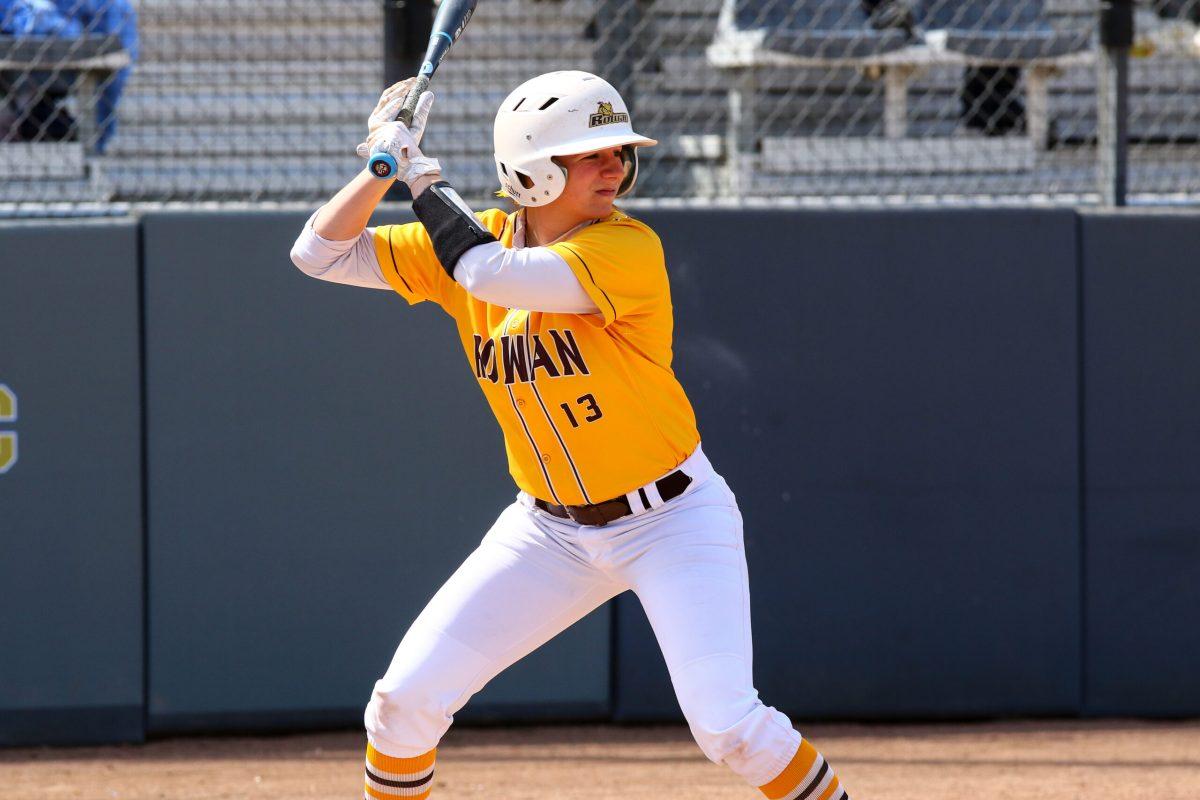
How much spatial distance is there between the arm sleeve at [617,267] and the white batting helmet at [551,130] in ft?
0.49

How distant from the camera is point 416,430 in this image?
4988 millimetres

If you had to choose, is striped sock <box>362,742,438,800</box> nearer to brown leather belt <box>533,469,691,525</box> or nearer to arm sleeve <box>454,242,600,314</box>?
brown leather belt <box>533,469,691,525</box>

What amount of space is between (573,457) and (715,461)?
6.23 ft

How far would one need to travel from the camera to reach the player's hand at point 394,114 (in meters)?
3.18

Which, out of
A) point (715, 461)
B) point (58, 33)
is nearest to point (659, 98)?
point (715, 461)

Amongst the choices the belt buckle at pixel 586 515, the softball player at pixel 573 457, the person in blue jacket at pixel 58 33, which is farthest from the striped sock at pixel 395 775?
the person in blue jacket at pixel 58 33

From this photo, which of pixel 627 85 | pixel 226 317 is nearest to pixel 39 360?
pixel 226 317

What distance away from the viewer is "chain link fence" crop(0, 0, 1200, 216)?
211 inches

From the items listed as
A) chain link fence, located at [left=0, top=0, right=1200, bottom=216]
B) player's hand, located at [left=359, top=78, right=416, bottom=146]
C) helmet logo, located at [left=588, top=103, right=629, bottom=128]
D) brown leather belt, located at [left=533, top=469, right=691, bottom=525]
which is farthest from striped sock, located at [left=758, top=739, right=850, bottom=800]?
chain link fence, located at [left=0, top=0, right=1200, bottom=216]

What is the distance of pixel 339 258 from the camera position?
338 centimetres

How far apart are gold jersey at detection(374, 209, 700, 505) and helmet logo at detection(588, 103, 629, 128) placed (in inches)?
8.3

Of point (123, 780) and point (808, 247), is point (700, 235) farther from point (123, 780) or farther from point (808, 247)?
point (123, 780)

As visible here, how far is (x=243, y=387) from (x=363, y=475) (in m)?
0.49

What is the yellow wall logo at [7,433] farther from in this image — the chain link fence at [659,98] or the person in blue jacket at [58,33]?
the person in blue jacket at [58,33]
